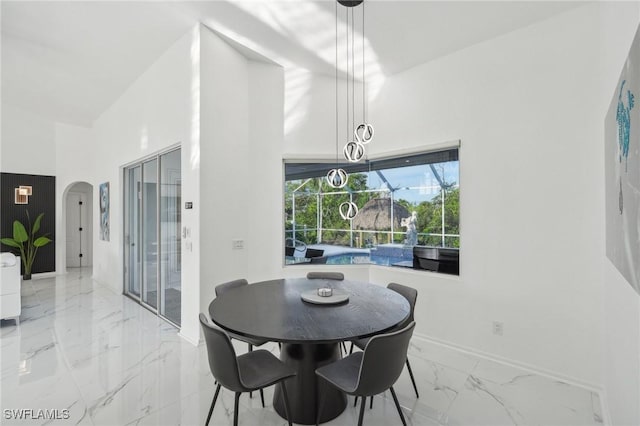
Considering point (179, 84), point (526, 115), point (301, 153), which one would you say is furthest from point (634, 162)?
point (179, 84)

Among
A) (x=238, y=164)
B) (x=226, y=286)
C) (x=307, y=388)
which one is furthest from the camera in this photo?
(x=238, y=164)

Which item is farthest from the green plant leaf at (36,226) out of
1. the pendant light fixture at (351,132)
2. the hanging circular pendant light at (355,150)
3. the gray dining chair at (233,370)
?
the hanging circular pendant light at (355,150)

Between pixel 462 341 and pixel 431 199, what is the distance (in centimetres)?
155

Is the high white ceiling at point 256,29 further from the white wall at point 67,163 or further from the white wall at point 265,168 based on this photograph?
the white wall at point 67,163

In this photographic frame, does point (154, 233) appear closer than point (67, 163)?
Yes

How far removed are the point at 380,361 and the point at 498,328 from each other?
6.49 ft

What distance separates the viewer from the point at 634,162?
4.12ft

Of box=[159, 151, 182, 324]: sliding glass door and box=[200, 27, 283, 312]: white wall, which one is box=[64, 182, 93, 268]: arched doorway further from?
box=[200, 27, 283, 312]: white wall

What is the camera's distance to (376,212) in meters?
4.23

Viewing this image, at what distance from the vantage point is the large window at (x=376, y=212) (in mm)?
3689

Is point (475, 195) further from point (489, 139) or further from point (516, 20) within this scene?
point (516, 20)

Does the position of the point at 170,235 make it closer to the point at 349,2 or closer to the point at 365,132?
the point at 365,132

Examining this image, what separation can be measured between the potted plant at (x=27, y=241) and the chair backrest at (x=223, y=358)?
719 cm

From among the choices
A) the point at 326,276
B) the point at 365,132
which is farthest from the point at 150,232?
the point at 365,132
